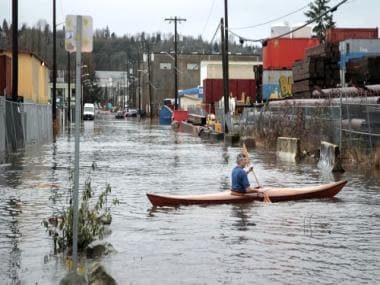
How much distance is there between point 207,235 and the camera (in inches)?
404

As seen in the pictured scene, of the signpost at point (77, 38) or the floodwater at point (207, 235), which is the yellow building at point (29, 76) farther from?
the signpost at point (77, 38)

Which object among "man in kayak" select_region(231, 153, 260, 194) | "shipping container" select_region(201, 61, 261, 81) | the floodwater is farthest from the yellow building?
"man in kayak" select_region(231, 153, 260, 194)

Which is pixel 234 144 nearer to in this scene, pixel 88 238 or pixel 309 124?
pixel 309 124

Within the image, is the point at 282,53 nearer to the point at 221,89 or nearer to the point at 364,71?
the point at 221,89

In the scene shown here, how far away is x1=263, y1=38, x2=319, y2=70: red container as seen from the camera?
188ft

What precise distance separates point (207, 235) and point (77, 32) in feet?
13.6

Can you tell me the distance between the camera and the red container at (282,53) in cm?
5728

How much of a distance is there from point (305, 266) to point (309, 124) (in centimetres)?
2071

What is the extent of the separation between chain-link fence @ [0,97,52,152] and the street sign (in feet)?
60.6

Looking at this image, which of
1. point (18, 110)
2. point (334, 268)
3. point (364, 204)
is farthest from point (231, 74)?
point (334, 268)

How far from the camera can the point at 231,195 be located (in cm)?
1365

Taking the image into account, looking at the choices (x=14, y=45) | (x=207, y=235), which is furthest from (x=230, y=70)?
(x=207, y=235)

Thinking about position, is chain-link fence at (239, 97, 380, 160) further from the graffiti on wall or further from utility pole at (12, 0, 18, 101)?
utility pole at (12, 0, 18, 101)

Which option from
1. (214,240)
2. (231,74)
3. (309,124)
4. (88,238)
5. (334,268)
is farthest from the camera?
(231,74)
